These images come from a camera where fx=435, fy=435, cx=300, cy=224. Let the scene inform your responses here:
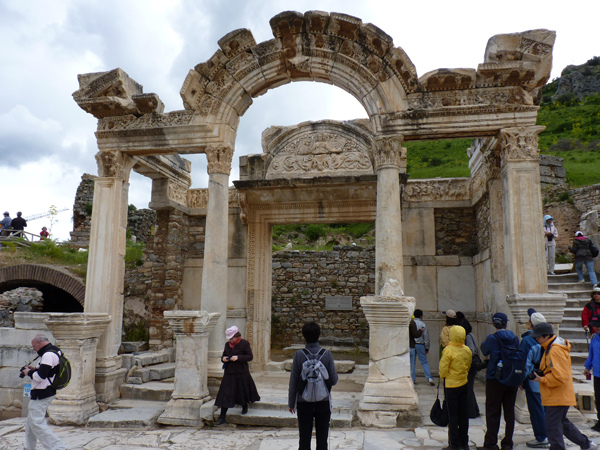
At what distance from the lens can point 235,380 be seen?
575 cm

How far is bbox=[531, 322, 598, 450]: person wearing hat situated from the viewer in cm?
412

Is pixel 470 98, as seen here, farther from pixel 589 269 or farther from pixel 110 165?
pixel 110 165

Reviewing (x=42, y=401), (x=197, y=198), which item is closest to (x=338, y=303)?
(x=197, y=198)

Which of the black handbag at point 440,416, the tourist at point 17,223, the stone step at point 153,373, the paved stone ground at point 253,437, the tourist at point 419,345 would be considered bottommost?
the paved stone ground at point 253,437

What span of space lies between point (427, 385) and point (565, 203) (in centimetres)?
1016

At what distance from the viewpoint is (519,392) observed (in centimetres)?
564

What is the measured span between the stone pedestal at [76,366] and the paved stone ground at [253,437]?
0.31m

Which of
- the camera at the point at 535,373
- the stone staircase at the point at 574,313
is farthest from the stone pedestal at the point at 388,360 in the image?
the stone staircase at the point at 574,313

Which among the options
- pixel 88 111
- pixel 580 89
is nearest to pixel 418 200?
pixel 88 111

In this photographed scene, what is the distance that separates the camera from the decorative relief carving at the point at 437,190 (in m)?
9.09

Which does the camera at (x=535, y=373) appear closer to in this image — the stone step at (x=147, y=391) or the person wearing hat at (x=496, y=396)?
the person wearing hat at (x=496, y=396)

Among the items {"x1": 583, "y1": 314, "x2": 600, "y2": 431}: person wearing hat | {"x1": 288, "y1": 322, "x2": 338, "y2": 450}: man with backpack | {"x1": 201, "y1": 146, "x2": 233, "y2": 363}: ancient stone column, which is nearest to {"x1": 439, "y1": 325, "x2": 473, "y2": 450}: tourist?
{"x1": 288, "y1": 322, "x2": 338, "y2": 450}: man with backpack

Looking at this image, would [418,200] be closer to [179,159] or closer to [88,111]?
[179,159]

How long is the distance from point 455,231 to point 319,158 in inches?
128
